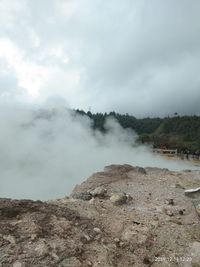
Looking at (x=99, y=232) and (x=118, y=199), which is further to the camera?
(x=118, y=199)

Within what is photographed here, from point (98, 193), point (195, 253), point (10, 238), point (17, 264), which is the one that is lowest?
point (195, 253)

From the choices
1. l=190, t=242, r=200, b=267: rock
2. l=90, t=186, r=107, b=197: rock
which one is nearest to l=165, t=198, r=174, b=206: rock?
l=90, t=186, r=107, b=197: rock

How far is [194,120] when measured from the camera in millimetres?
103750

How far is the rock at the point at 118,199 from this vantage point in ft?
31.2

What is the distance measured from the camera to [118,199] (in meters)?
9.59

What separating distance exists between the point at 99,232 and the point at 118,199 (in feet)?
6.48

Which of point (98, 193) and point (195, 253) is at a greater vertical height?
point (98, 193)

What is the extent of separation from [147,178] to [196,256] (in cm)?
642

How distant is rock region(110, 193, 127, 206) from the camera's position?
9523mm

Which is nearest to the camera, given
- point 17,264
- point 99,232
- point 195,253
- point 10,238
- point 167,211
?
point 17,264

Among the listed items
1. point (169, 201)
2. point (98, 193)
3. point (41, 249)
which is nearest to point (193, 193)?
point (169, 201)

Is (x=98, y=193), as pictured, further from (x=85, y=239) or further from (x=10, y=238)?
(x=10, y=238)

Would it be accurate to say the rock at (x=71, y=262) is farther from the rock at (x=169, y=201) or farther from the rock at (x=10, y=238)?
the rock at (x=169, y=201)

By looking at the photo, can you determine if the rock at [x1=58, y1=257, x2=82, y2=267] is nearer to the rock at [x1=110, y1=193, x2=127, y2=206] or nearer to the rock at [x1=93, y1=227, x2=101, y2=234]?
the rock at [x1=93, y1=227, x2=101, y2=234]
